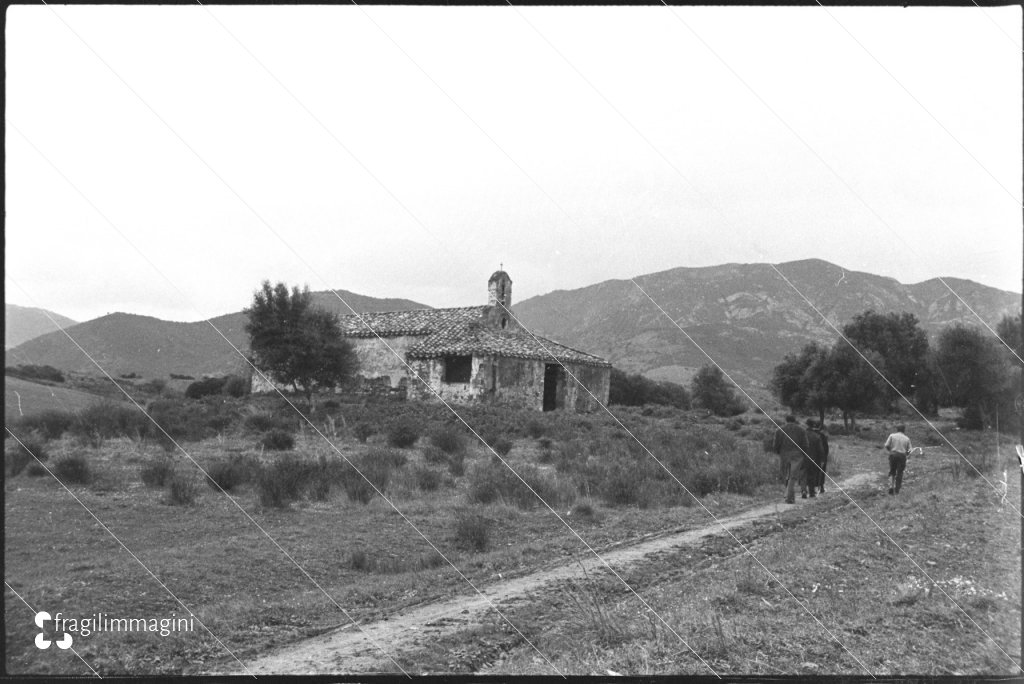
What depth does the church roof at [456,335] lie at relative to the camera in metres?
25.1

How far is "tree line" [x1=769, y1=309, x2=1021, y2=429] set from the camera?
1457cm

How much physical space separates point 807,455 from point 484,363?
14671mm

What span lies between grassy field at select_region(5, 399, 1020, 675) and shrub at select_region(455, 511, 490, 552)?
0.02m

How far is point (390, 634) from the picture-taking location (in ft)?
15.5

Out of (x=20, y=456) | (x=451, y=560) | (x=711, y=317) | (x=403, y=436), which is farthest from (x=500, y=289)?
(x=451, y=560)

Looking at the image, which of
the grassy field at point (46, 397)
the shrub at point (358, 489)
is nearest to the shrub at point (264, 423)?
the grassy field at point (46, 397)

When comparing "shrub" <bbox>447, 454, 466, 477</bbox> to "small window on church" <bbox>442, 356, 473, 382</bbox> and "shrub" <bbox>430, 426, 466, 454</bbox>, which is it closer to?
"shrub" <bbox>430, 426, 466, 454</bbox>

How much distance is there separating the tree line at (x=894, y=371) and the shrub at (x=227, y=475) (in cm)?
1051

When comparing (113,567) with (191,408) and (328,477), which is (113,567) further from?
(191,408)

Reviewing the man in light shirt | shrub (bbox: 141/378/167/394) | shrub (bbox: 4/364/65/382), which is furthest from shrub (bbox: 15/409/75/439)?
the man in light shirt

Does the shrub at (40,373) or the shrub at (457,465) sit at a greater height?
the shrub at (40,373)

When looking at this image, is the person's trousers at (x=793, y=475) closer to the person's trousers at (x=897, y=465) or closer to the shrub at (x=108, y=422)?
the person's trousers at (x=897, y=465)

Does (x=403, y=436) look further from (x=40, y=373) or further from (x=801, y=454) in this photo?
(x=40, y=373)

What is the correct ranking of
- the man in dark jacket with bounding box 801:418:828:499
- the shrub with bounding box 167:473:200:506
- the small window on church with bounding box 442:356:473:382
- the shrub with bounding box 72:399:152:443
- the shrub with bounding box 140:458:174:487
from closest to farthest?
the shrub with bounding box 167:473:200:506, the man in dark jacket with bounding box 801:418:828:499, the shrub with bounding box 140:458:174:487, the shrub with bounding box 72:399:152:443, the small window on church with bounding box 442:356:473:382
